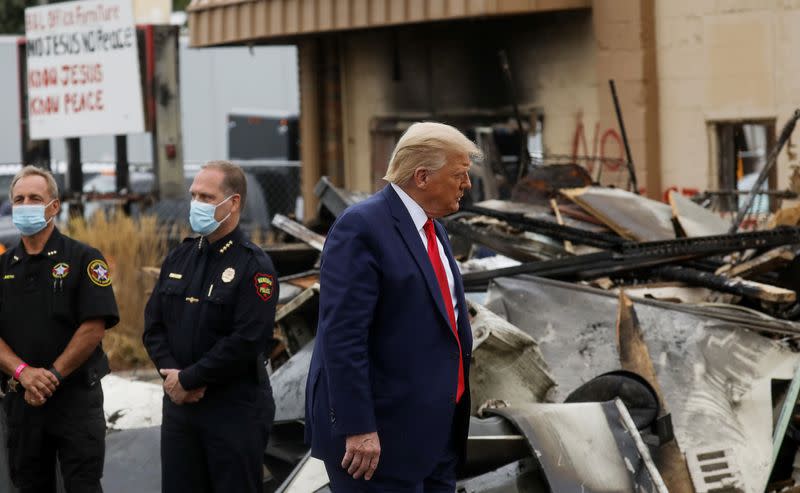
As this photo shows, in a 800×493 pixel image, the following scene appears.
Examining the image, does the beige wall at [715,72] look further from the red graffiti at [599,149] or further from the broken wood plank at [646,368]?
the broken wood plank at [646,368]

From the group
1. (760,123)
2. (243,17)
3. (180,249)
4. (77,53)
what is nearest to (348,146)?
(243,17)

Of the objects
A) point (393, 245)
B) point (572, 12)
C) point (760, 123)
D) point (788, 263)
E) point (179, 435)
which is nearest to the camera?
point (393, 245)

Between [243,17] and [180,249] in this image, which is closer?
[180,249]

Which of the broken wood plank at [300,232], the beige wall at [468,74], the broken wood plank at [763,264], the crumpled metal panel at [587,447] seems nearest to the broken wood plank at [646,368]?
the crumpled metal panel at [587,447]

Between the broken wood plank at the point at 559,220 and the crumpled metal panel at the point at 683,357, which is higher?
the broken wood plank at the point at 559,220

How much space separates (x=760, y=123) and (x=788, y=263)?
349cm

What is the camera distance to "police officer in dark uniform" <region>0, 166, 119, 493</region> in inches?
223

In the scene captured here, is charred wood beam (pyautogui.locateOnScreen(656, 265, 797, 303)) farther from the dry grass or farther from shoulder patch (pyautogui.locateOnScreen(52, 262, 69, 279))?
the dry grass

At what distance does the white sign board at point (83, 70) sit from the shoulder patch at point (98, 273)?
845 centimetres

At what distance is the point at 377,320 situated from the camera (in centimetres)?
409

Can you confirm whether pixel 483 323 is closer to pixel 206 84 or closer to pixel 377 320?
pixel 377 320

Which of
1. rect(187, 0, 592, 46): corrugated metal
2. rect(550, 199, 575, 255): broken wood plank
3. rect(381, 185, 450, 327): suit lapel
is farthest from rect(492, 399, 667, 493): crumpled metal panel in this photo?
rect(187, 0, 592, 46): corrugated metal

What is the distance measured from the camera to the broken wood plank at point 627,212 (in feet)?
27.5

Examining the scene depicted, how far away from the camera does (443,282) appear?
422 cm
